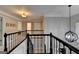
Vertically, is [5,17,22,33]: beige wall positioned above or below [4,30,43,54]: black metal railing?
above

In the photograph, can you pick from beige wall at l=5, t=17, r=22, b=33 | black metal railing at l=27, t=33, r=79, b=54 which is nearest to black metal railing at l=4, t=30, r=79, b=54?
black metal railing at l=27, t=33, r=79, b=54

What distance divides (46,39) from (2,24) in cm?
255

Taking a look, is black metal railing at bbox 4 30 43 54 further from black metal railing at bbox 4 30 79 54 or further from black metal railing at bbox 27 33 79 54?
black metal railing at bbox 27 33 79 54

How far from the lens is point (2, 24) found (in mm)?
5059

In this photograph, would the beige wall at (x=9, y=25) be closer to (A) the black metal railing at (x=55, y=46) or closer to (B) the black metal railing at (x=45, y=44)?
(B) the black metal railing at (x=45, y=44)

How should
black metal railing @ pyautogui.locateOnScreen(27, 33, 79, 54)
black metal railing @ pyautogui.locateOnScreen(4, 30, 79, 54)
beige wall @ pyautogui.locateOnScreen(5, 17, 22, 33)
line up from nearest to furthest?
black metal railing @ pyautogui.locateOnScreen(27, 33, 79, 54) < black metal railing @ pyautogui.locateOnScreen(4, 30, 79, 54) < beige wall @ pyautogui.locateOnScreen(5, 17, 22, 33)

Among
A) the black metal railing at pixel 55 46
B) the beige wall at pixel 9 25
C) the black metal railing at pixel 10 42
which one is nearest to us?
the black metal railing at pixel 55 46

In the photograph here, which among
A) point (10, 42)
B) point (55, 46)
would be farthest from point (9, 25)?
point (55, 46)

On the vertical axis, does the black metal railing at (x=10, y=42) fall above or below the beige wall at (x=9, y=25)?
below

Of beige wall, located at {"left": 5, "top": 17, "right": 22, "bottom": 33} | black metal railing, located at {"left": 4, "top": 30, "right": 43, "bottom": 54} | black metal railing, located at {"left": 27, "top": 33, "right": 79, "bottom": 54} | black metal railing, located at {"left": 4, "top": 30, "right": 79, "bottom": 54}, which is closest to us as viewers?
black metal railing, located at {"left": 27, "top": 33, "right": 79, "bottom": 54}

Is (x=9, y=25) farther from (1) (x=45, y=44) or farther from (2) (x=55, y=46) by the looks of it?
(2) (x=55, y=46)

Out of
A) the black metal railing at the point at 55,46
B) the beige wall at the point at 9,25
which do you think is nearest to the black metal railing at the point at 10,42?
the beige wall at the point at 9,25
